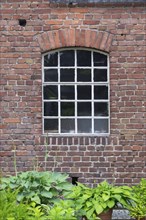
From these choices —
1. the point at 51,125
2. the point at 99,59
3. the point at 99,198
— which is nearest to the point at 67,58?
the point at 99,59

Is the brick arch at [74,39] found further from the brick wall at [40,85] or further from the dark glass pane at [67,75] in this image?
the dark glass pane at [67,75]

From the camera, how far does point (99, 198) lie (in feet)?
18.2

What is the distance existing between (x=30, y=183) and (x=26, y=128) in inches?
111

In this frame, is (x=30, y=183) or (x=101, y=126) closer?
(x=30, y=183)

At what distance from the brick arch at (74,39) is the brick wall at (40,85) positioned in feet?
0.06

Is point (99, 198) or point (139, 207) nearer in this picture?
point (99, 198)

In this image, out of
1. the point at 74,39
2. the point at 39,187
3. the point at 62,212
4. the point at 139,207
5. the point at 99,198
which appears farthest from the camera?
the point at 74,39

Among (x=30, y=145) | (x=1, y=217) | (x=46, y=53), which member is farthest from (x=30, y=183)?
(x=46, y=53)

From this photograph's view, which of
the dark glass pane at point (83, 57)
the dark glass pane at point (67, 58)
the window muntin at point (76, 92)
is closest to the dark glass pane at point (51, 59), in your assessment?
the window muntin at point (76, 92)

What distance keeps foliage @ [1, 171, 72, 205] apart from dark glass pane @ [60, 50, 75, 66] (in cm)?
314

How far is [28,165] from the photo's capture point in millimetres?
8141

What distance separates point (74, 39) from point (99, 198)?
11.1 ft

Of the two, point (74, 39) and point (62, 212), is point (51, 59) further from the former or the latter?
point (62, 212)

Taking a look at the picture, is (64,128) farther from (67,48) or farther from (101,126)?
(67,48)
